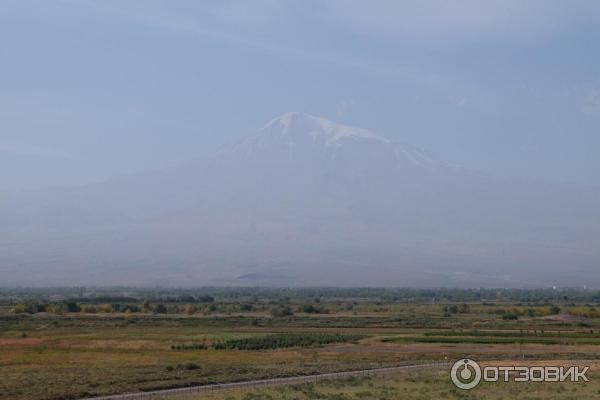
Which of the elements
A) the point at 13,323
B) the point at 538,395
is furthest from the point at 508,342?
the point at 13,323

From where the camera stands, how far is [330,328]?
244ft

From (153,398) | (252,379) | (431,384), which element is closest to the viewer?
(153,398)

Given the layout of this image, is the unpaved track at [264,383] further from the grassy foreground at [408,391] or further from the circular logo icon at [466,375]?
the circular logo icon at [466,375]

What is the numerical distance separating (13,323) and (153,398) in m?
54.7

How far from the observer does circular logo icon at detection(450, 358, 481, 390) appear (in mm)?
33344

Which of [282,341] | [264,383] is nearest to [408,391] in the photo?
[264,383]

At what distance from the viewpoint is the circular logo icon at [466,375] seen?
33344 millimetres

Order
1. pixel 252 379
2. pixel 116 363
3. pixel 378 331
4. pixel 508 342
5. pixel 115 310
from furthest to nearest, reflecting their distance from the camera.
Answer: pixel 115 310
pixel 378 331
pixel 508 342
pixel 116 363
pixel 252 379

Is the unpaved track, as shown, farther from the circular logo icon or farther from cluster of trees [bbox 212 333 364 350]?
cluster of trees [bbox 212 333 364 350]

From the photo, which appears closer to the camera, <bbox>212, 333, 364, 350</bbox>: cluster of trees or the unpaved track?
the unpaved track

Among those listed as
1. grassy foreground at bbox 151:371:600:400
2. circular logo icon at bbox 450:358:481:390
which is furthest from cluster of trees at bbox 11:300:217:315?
grassy foreground at bbox 151:371:600:400

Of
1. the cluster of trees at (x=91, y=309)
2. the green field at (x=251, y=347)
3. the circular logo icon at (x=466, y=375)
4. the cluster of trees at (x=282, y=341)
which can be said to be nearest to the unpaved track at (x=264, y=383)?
the green field at (x=251, y=347)

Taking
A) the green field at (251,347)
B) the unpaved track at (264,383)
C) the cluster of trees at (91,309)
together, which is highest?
the cluster of trees at (91,309)

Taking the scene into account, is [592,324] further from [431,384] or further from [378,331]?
[431,384]
